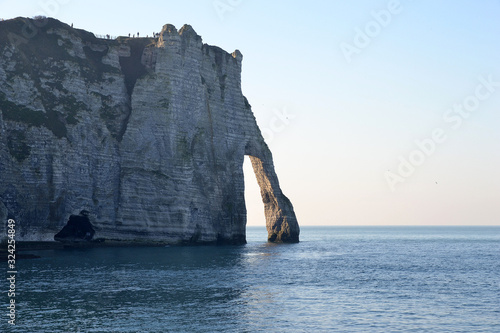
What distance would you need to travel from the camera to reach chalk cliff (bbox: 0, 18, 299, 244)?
270ft

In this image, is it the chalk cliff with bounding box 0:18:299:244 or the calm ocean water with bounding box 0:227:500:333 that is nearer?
the calm ocean water with bounding box 0:227:500:333

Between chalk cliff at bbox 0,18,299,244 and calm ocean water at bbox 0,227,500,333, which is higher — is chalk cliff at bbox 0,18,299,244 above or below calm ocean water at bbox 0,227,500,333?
above

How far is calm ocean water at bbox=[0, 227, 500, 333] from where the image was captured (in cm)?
3547

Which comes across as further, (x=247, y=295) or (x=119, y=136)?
(x=119, y=136)

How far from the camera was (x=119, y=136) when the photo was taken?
94.3m

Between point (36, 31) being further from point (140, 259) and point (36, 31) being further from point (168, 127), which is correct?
point (140, 259)

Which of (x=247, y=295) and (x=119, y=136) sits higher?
(x=119, y=136)

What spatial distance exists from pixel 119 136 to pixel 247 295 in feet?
179

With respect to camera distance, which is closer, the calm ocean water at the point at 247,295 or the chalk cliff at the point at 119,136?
the calm ocean water at the point at 247,295

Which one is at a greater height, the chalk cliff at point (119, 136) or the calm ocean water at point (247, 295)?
the chalk cliff at point (119, 136)

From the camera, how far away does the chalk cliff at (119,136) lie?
82.4m

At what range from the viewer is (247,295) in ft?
151

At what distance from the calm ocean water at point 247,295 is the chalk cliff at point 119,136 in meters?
14.5

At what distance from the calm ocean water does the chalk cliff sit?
47.7ft
